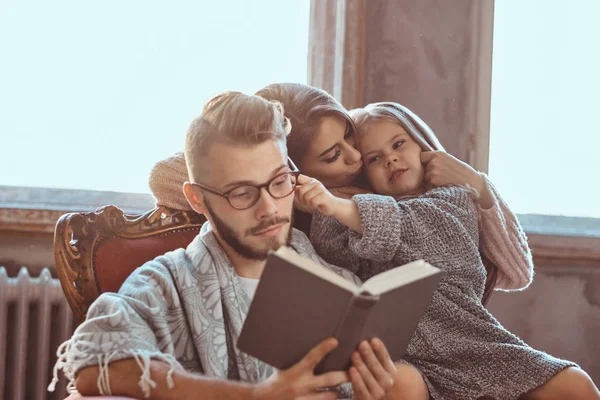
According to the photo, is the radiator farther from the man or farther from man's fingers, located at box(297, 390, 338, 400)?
man's fingers, located at box(297, 390, 338, 400)

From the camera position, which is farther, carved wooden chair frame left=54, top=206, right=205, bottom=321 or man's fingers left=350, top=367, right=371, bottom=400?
carved wooden chair frame left=54, top=206, right=205, bottom=321

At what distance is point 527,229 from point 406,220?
1.72 m

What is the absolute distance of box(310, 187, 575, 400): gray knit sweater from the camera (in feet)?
5.77

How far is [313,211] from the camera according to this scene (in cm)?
197

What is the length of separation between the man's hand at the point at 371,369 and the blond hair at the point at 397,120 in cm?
82

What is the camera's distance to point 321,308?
1252mm

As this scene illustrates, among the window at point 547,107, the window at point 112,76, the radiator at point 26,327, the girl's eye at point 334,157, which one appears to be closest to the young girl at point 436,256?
the girl's eye at point 334,157

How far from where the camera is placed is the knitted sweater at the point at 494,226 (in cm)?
193

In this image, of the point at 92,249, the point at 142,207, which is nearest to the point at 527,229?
the point at 142,207

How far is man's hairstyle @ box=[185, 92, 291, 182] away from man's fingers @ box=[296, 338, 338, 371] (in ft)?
1.73

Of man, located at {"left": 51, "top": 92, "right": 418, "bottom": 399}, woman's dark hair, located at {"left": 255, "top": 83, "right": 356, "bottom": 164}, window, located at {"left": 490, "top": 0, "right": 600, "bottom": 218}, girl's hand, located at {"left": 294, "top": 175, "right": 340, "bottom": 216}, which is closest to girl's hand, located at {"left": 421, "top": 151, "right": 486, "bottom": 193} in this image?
woman's dark hair, located at {"left": 255, "top": 83, "right": 356, "bottom": 164}

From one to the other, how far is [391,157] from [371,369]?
765mm

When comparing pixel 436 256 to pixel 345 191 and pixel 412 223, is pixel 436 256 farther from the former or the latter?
pixel 345 191

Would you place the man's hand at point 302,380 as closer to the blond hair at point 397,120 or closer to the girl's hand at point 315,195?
the girl's hand at point 315,195
